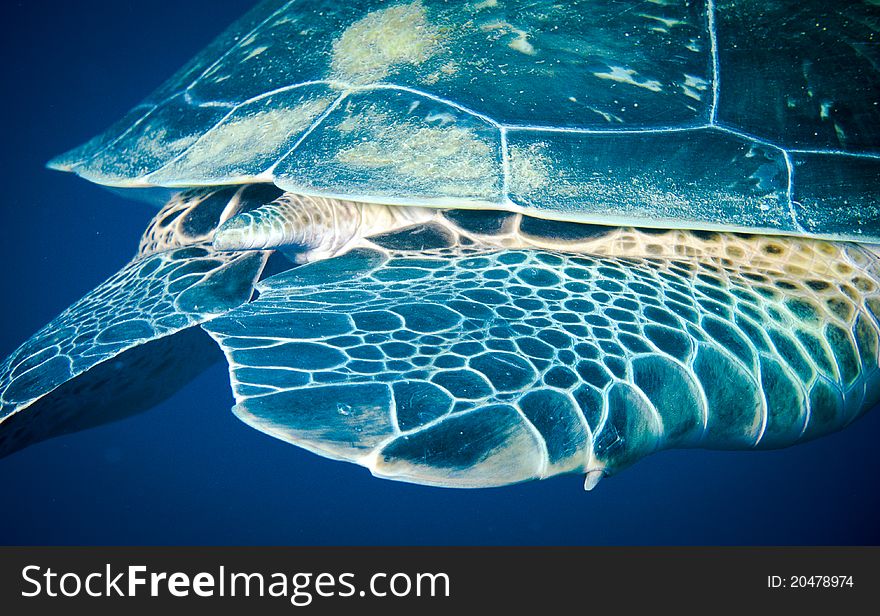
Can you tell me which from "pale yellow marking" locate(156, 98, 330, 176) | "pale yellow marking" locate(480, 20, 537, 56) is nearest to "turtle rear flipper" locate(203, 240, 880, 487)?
"pale yellow marking" locate(156, 98, 330, 176)

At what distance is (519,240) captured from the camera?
73.4 inches

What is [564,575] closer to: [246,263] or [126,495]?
[246,263]

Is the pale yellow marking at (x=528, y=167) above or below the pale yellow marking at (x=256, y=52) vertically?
below

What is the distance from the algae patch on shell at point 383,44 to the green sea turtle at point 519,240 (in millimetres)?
12

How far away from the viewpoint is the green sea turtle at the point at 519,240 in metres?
1.12

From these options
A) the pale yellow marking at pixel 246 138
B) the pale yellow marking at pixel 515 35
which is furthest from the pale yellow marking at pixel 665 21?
the pale yellow marking at pixel 246 138

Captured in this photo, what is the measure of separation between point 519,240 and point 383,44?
0.93 metres

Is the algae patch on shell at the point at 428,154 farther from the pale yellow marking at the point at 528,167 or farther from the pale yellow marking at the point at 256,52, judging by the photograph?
the pale yellow marking at the point at 256,52

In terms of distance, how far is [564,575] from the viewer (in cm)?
186

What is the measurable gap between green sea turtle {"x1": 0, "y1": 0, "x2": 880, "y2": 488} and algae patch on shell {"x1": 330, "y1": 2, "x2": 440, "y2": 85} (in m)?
0.01

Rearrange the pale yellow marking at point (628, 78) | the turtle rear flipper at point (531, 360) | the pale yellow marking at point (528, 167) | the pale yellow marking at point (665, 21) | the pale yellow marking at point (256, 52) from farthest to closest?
the pale yellow marking at point (256, 52) → the pale yellow marking at point (665, 21) → the pale yellow marking at point (628, 78) → the pale yellow marking at point (528, 167) → the turtle rear flipper at point (531, 360)

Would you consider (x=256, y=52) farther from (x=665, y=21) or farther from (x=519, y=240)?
(x=665, y=21)

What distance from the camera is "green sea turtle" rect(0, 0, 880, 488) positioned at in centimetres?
112

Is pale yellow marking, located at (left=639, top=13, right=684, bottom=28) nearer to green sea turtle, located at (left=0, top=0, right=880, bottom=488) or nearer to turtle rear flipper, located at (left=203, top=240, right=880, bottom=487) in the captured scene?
green sea turtle, located at (left=0, top=0, right=880, bottom=488)
